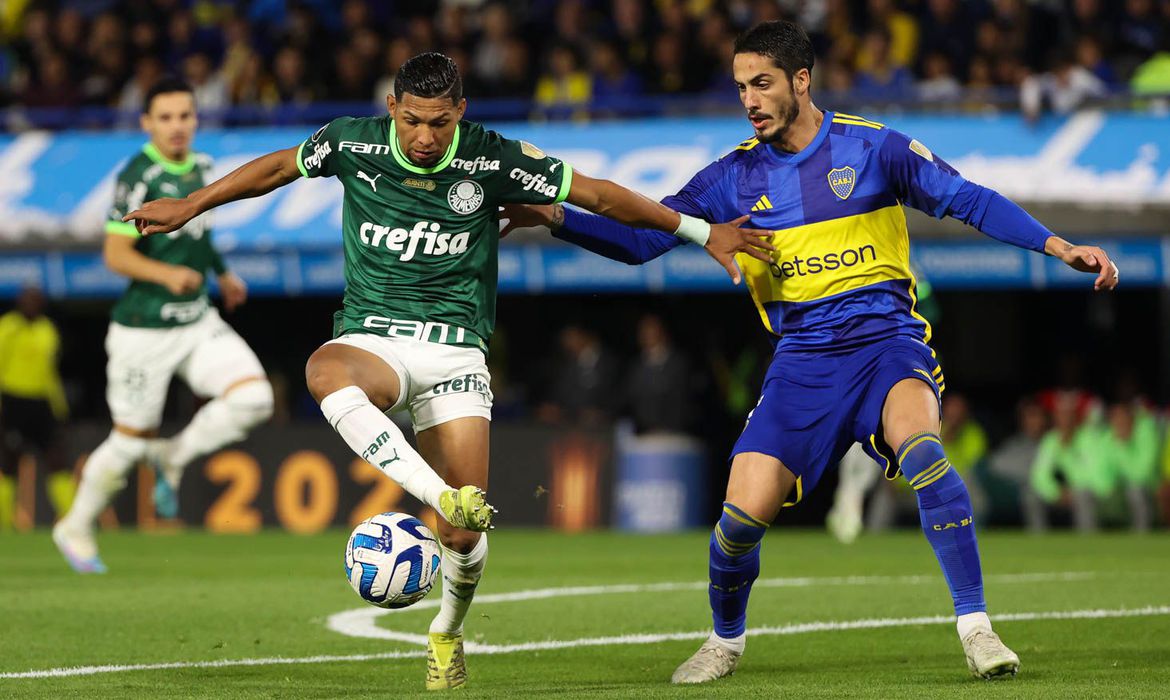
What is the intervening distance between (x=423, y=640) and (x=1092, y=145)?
35.8 ft

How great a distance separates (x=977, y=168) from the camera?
1739 centimetres

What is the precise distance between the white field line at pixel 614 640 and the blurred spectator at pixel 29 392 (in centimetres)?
1202

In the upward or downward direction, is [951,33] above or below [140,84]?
below

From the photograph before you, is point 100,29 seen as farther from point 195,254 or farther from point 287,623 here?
point 287,623

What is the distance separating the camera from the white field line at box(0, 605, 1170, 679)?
721 cm

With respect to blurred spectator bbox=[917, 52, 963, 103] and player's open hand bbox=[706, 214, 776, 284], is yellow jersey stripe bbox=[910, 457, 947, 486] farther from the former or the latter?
blurred spectator bbox=[917, 52, 963, 103]

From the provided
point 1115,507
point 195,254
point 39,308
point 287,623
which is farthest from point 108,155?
point 287,623

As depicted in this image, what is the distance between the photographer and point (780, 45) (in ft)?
23.1

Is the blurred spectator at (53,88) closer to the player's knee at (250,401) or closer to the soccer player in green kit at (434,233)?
the player's knee at (250,401)

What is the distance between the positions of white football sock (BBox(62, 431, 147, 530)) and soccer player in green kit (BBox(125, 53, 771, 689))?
189 inches

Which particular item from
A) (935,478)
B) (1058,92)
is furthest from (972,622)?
(1058,92)

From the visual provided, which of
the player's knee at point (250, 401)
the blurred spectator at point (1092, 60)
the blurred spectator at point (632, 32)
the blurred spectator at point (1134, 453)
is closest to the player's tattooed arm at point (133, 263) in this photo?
the player's knee at point (250, 401)

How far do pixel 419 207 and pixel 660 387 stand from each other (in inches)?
468

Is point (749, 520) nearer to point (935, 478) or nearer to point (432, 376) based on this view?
point (935, 478)
